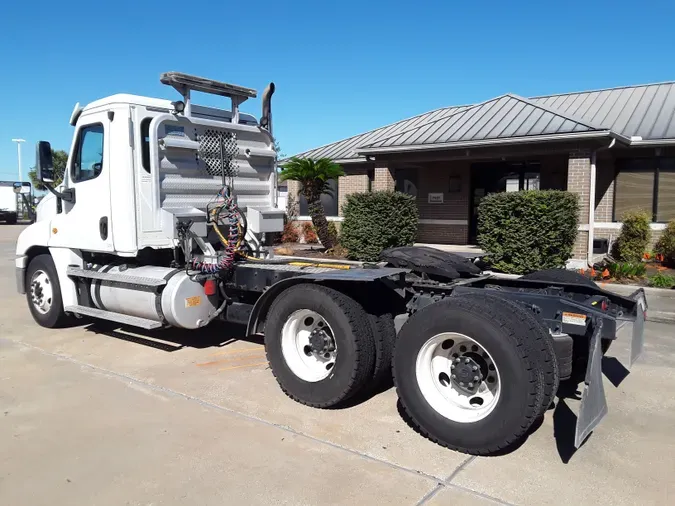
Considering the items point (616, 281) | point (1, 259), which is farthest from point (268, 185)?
point (1, 259)

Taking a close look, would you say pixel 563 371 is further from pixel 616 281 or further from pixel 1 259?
pixel 1 259

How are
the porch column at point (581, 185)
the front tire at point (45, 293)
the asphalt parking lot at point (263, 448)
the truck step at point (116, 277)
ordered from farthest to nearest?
the porch column at point (581, 185) < the front tire at point (45, 293) < the truck step at point (116, 277) < the asphalt parking lot at point (263, 448)

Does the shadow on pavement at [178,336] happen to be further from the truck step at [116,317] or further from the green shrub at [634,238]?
the green shrub at [634,238]

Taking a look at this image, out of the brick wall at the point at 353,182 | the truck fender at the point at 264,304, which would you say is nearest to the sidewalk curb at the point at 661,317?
the truck fender at the point at 264,304

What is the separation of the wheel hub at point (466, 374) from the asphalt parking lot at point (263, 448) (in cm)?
47

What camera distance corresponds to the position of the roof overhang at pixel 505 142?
12265 millimetres

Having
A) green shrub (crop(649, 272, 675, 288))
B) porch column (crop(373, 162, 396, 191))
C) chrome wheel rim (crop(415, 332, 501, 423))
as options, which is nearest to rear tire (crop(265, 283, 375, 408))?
chrome wheel rim (crop(415, 332, 501, 423))

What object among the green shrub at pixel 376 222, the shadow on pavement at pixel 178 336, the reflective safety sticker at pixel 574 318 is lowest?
the shadow on pavement at pixel 178 336

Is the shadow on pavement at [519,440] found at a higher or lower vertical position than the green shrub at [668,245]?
lower

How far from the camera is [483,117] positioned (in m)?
15.5

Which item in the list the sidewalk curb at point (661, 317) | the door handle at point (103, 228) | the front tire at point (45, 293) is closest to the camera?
the door handle at point (103, 228)

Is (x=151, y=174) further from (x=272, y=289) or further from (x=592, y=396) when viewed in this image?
(x=592, y=396)

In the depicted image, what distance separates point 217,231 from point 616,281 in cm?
797

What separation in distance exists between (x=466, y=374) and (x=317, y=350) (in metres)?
1.39
